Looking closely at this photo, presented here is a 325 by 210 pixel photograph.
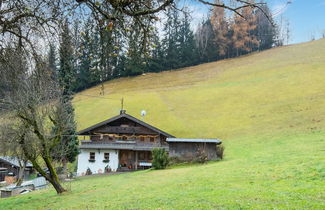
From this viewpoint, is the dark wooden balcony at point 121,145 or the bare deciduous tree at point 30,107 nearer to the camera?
the bare deciduous tree at point 30,107

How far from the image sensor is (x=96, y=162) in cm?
3412

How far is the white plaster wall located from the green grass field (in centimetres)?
710

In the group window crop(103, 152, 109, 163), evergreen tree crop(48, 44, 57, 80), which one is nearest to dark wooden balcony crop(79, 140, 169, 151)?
window crop(103, 152, 109, 163)

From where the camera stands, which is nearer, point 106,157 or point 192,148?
point 192,148

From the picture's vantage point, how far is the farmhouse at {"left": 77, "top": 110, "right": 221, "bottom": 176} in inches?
1331

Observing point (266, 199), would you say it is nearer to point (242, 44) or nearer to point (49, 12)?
point (49, 12)

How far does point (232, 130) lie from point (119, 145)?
1445cm

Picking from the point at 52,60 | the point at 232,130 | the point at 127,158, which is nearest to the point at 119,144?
the point at 127,158

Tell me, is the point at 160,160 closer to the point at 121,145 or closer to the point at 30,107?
the point at 121,145

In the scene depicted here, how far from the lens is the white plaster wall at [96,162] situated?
33.8 meters

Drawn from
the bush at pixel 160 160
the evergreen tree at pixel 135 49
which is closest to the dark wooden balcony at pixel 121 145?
the bush at pixel 160 160

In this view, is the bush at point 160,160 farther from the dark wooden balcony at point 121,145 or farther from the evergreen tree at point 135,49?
the evergreen tree at point 135,49

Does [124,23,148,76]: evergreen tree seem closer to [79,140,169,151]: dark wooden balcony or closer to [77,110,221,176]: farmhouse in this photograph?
[77,110,221,176]: farmhouse

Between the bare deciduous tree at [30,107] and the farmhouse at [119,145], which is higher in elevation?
the bare deciduous tree at [30,107]
